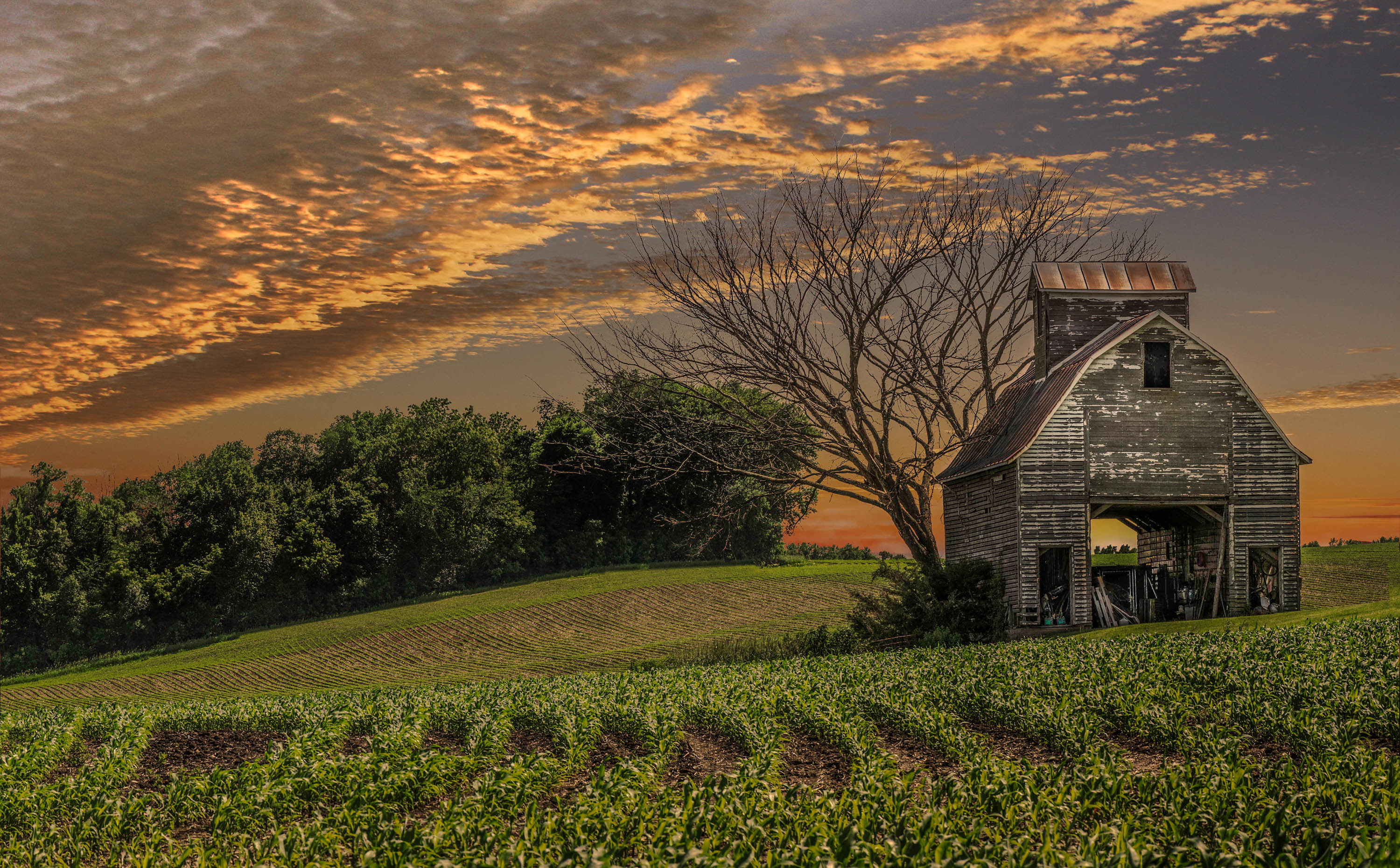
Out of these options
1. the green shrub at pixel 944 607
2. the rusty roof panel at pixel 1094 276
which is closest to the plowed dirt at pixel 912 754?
the green shrub at pixel 944 607

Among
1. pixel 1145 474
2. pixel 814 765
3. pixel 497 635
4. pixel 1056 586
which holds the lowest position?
pixel 497 635

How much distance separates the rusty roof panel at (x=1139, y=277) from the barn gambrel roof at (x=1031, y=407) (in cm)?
103

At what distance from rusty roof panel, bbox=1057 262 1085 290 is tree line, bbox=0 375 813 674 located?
971 inches

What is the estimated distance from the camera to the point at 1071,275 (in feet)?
109

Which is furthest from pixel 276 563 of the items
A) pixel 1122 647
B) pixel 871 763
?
pixel 871 763

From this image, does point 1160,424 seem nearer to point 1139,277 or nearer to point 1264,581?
point 1264,581

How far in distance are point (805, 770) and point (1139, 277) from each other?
82.5ft

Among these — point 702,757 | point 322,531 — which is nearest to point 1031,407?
point 702,757

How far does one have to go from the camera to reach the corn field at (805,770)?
7.75 meters

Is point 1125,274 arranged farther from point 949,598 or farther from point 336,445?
point 336,445

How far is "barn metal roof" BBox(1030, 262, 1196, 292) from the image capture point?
107 ft

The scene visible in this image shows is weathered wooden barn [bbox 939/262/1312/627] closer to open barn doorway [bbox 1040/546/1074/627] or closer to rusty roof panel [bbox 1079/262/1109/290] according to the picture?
open barn doorway [bbox 1040/546/1074/627]

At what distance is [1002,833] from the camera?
8422 millimetres

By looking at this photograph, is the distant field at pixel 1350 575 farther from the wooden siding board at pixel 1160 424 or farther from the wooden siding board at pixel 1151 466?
the wooden siding board at pixel 1160 424
